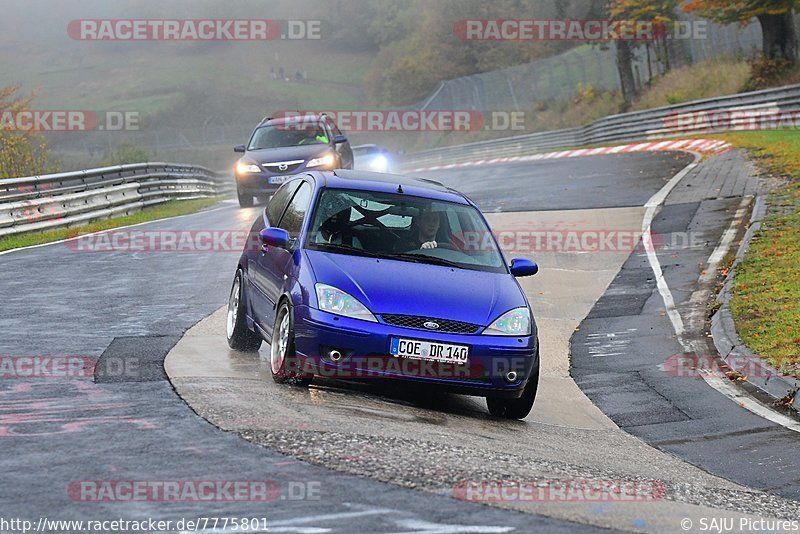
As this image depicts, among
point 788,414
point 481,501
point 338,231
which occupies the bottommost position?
point 788,414

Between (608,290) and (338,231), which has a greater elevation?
(338,231)

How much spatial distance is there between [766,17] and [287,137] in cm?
2274

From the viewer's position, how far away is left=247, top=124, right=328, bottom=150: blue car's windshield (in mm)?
25734

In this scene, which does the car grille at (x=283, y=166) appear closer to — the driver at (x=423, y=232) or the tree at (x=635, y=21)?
the driver at (x=423, y=232)

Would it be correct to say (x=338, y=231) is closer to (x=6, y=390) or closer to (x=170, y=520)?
(x=6, y=390)

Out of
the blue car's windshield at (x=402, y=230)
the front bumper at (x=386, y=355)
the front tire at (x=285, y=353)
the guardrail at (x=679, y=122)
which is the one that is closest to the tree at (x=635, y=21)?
the guardrail at (x=679, y=122)

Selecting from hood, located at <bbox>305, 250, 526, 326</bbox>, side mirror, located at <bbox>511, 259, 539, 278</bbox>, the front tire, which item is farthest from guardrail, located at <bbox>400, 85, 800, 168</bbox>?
the front tire

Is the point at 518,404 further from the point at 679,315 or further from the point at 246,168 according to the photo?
the point at 246,168

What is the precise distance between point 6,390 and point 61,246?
39.0 ft

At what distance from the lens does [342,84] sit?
124562 mm

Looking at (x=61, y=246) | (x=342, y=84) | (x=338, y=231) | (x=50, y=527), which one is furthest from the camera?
(x=342, y=84)

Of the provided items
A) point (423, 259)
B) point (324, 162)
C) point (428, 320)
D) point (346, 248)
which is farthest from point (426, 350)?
point (324, 162)

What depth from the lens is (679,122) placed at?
4166 cm

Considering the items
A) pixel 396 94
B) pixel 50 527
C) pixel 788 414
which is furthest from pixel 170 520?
pixel 396 94
